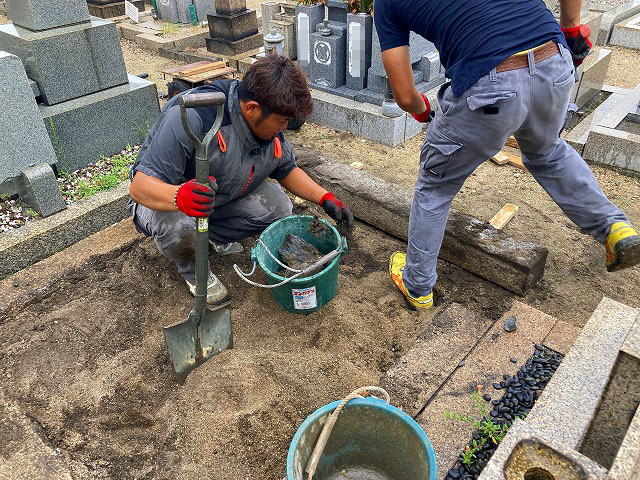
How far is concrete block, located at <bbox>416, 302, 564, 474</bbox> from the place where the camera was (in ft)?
7.30

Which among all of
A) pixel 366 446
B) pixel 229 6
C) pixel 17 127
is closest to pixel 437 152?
pixel 366 446

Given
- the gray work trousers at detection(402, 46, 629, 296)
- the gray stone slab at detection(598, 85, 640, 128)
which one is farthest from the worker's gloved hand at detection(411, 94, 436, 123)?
the gray stone slab at detection(598, 85, 640, 128)

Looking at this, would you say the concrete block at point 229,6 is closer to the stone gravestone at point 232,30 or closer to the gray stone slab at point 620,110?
the stone gravestone at point 232,30

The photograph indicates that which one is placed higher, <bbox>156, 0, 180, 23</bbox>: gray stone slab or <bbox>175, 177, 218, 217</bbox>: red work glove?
<bbox>175, 177, 218, 217</bbox>: red work glove

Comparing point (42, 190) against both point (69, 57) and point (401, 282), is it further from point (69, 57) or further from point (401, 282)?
point (401, 282)

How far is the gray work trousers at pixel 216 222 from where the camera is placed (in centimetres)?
297

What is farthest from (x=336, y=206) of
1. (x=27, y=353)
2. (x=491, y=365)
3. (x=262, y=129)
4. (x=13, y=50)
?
(x=13, y=50)

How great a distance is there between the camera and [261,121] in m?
2.64

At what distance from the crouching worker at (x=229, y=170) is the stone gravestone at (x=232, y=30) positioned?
16.7ft

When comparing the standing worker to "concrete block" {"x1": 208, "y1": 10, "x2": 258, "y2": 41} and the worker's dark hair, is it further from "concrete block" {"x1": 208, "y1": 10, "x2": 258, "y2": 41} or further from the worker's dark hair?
"concrete block" {"x1": 208, "y1": 10, "x2": 258, "y2": 41}

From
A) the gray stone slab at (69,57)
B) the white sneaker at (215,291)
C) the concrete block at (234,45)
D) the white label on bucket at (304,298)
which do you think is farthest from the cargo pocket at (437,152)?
the concrete block at (234,45)

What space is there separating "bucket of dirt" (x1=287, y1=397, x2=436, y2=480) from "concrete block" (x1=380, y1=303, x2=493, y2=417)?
29cm

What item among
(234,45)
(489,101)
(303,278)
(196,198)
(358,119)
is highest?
(489,101)

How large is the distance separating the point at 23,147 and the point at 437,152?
304 cm
